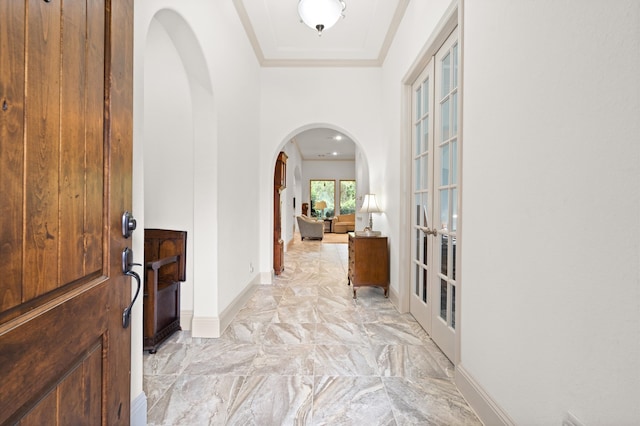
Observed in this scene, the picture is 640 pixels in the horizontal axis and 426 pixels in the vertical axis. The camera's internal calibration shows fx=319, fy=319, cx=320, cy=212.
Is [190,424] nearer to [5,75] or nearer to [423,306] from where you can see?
[5,75]

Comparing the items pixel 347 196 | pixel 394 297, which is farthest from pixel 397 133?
pixel 347 196

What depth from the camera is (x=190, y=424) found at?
1659 millimetres

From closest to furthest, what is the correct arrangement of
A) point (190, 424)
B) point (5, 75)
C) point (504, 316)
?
point (5, 75), point (504, 316), point (190, 424)

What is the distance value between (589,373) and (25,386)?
1543mm

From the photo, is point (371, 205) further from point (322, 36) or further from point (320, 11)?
point (320, 11)

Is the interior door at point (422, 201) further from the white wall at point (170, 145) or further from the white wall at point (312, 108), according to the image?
the white wall at point (170, 145)

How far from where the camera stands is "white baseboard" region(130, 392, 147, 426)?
4.93ft

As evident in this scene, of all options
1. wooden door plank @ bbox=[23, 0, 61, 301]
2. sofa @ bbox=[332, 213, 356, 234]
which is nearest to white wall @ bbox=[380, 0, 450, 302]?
wooden door plank @ bbox=[23, 0, 61, 301]

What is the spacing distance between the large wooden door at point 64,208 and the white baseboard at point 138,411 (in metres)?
0.50

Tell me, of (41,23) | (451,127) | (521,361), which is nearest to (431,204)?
(451,127)

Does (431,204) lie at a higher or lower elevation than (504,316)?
higher

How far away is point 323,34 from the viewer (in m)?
3.77

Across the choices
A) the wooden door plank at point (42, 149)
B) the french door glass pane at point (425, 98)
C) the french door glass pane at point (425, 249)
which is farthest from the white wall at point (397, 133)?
the wooden door plank at point (42, 149)

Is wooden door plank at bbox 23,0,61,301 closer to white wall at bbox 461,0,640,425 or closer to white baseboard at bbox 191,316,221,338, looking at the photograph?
white wall at bbox 461,0,640,425
